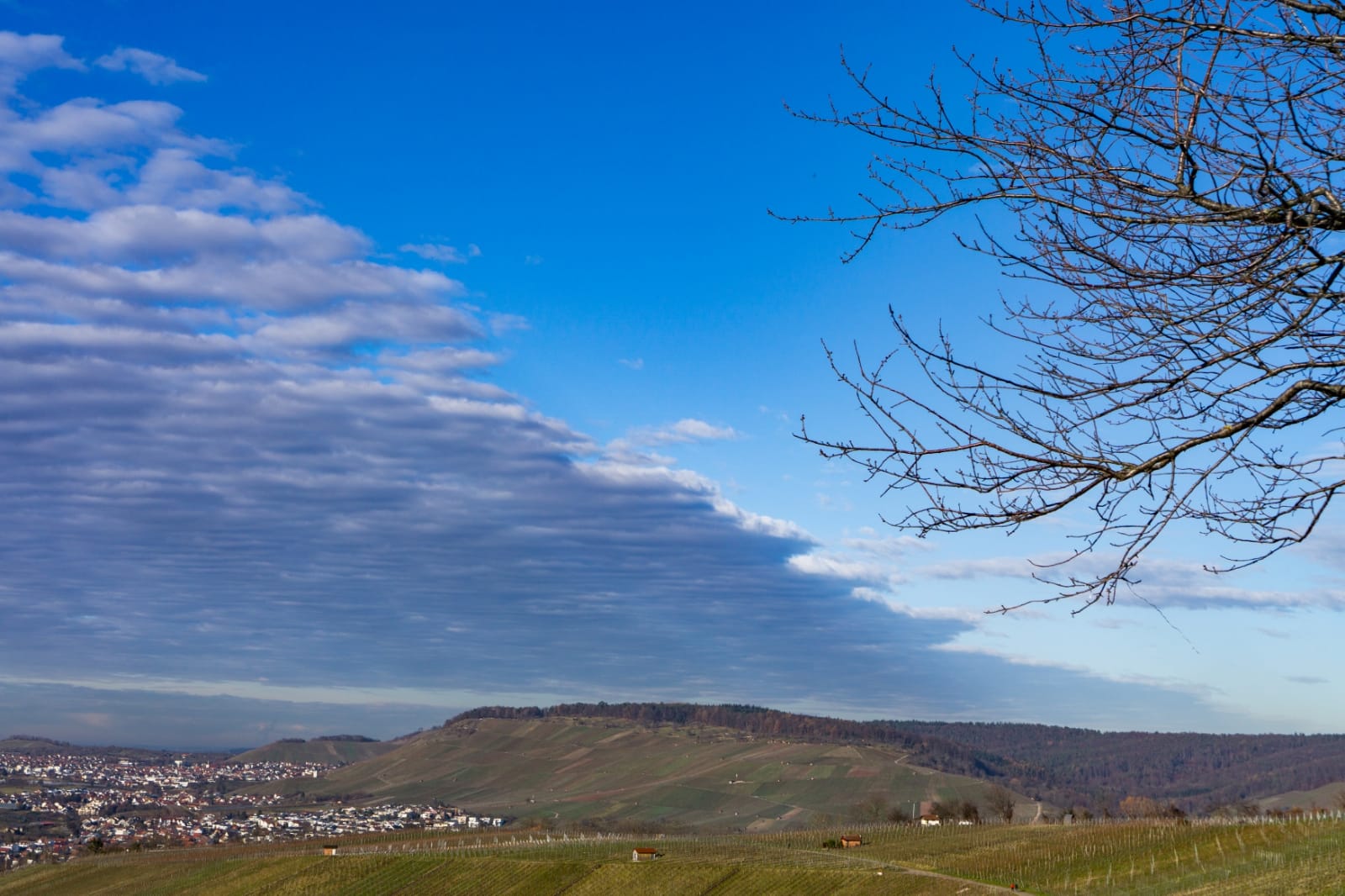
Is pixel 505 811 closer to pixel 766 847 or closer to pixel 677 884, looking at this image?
pixel 766 847

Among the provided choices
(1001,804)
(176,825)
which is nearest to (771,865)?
(1001,804)

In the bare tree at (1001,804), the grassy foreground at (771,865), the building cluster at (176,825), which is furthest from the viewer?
the building cluster at (176,825)

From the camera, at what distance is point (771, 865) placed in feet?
210

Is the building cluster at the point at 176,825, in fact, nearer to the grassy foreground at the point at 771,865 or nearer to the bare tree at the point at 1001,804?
the grassy foreground at the point at 771,865

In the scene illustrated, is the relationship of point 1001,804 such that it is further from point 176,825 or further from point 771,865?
point 176,825

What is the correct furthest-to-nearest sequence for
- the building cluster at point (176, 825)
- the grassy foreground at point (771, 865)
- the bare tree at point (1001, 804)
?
the building cluster at point (176, 825) < the bare tree at point (1001, 804) < the grassy foreground at point (771, 865)

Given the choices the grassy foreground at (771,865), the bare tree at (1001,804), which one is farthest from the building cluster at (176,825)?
the bare tree at (1001,804)

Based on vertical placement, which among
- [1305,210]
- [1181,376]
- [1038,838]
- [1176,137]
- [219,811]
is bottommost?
[219,811]

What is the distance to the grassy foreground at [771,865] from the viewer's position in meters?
45.9

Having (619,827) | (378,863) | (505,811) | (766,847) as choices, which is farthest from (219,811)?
(766,847)

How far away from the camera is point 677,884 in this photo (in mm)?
61188

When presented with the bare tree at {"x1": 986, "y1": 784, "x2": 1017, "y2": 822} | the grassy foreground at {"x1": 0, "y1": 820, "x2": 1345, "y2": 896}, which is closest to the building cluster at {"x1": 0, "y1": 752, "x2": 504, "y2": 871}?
the grassy foreground at {"x1": 0, "y1": 820, "x2": 1345, "y2": 896}

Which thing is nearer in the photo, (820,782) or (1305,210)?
(1305,210)

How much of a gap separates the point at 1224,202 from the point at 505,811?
18317 centimetres
